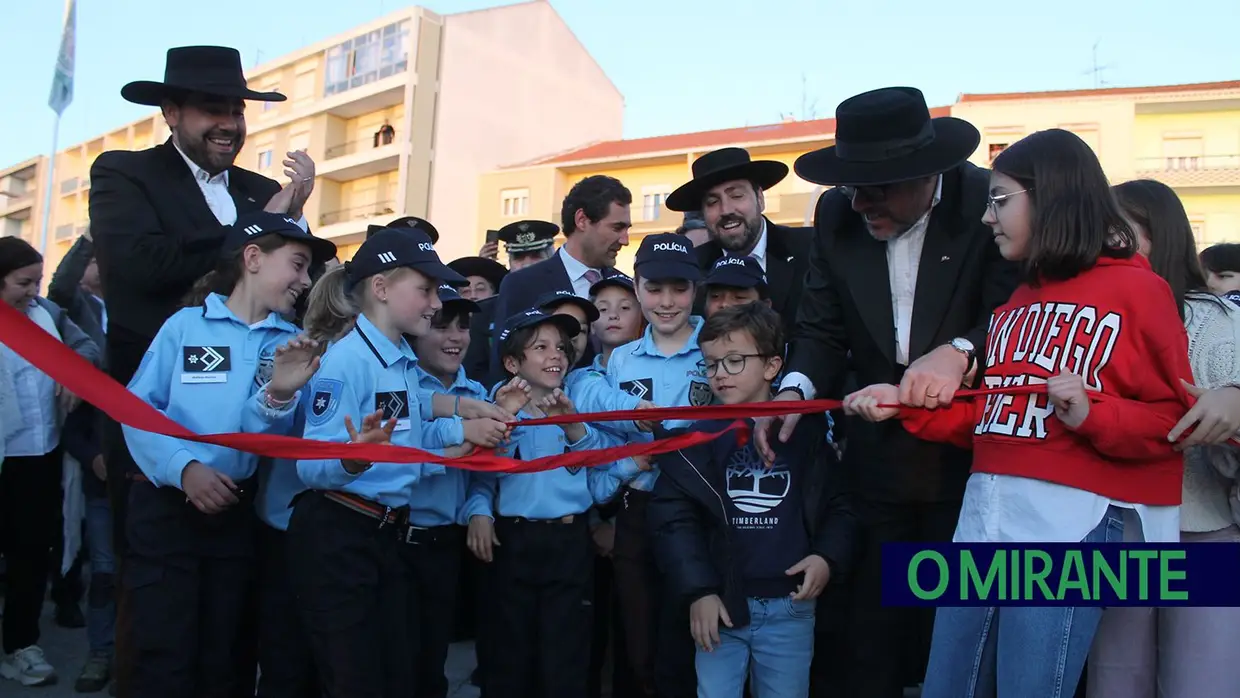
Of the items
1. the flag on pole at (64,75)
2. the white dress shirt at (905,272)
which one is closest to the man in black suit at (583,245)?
the white dress shirt at (905,272)

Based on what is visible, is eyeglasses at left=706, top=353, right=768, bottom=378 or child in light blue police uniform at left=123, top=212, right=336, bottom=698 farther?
eyeglasses at left=706, top=353, right=768, bottom=378

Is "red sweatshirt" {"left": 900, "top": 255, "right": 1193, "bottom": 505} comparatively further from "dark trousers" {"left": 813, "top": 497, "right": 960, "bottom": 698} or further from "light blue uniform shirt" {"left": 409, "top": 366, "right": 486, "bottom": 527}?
"light blue uniform shirt" {"left": 409, "top": 366, "right": 486, "bottom": 527}

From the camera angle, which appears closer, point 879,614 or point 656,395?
point 879,614

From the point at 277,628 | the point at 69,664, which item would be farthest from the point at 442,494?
the point at 69,664

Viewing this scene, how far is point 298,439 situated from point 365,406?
54cm

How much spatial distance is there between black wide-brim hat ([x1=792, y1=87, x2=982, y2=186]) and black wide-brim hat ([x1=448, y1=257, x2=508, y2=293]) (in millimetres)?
3819

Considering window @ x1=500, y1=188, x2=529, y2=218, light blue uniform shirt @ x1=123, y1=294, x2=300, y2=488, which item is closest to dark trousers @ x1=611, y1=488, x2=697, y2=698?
light blue uniform shirt @ x1=123, y1=294, x2=300, y2=488

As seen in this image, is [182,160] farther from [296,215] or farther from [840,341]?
[840,341]

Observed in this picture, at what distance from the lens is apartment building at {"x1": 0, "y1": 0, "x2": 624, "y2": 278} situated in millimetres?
35062

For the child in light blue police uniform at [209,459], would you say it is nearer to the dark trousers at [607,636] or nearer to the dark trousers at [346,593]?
the dark trousers at [346,593]

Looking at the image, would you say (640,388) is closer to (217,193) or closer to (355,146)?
(217,193)

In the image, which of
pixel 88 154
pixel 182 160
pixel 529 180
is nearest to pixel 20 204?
pixel 88 154

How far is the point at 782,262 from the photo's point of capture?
526 cm

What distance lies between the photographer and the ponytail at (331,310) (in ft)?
14.9
